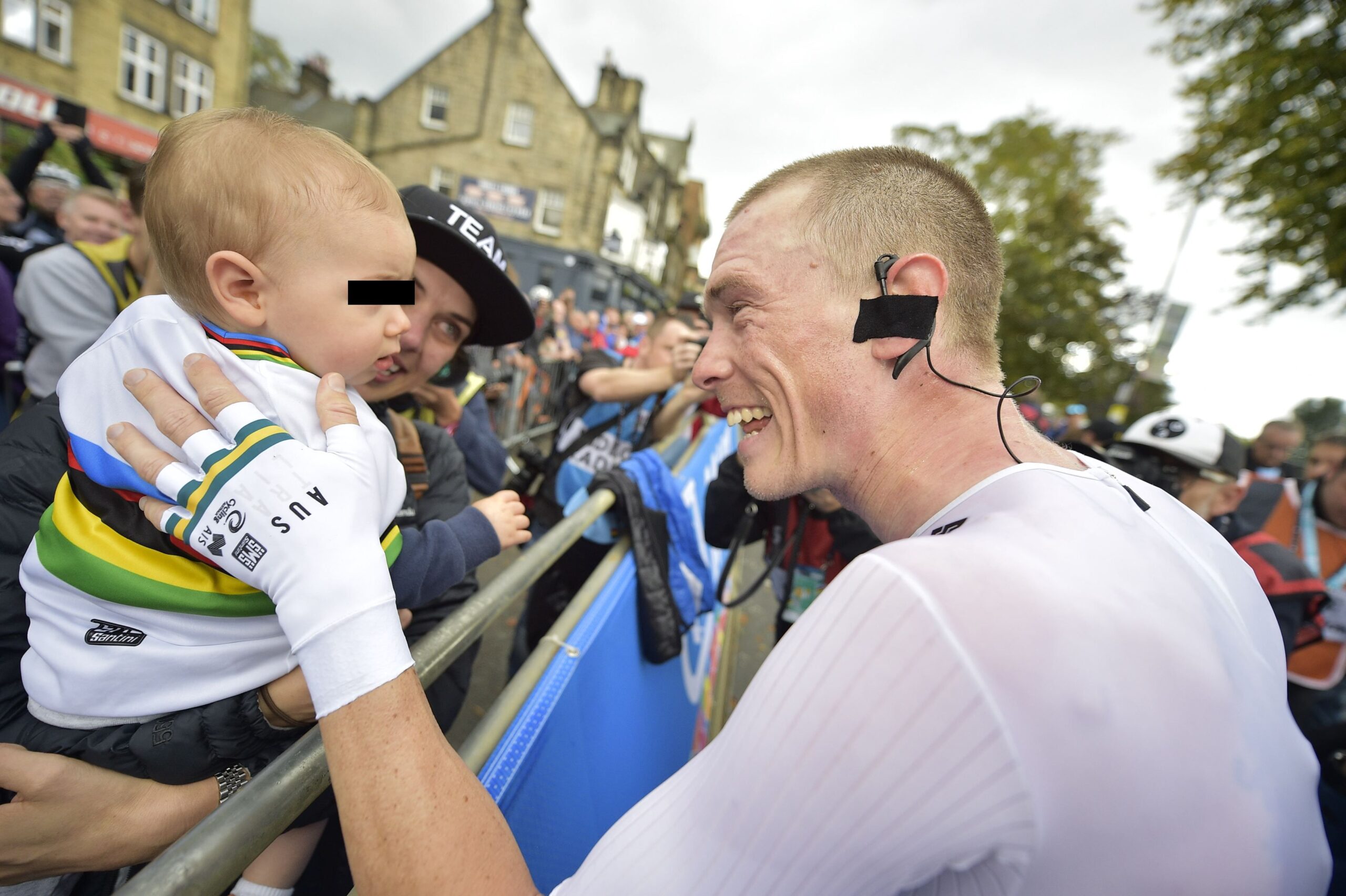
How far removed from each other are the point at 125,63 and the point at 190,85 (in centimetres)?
185

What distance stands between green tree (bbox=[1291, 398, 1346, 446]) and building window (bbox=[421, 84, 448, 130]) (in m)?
43.6

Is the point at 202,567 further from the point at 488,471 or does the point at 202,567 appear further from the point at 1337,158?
the point at 1337,158

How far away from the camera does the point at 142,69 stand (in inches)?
781

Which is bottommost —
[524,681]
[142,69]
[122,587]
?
[524,681]

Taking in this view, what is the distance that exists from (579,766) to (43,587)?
140cm

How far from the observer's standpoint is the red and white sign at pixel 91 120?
16.9 m

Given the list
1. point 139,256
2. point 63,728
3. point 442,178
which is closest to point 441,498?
point 63,728

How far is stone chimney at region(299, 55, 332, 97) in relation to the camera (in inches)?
1380

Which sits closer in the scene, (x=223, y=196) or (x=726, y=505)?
(x=223, y=196)

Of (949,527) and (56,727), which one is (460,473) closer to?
(56,727)

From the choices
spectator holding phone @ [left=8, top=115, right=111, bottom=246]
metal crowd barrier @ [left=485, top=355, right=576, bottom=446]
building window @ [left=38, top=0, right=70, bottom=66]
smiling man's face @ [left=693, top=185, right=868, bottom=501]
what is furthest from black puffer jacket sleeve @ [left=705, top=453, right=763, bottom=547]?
building window @ [left=38, top=0, right=70, bottom=66]

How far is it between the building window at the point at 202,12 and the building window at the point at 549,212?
12342 mm

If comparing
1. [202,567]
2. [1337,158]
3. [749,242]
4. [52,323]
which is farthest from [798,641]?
[1337,158]

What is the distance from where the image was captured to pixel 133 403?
1017mm
